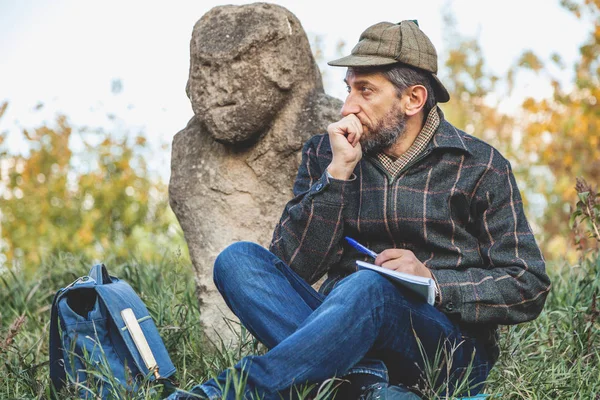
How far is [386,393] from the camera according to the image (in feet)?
8.24

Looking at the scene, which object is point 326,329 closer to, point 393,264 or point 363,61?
point 393,264

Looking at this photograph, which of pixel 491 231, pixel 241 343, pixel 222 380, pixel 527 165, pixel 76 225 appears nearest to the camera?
pixel 222 380

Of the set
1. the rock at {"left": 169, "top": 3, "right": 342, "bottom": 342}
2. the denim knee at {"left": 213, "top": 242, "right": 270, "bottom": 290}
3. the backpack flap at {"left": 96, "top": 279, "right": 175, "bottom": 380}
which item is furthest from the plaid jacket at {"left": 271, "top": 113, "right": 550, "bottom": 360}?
the rock at {"left": 169, "top": 3, "right": 342, "bottom": 342}

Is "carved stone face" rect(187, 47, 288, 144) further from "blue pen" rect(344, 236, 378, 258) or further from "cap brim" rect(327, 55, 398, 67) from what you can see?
"blue pen" rect(344, 236, 378, 258)

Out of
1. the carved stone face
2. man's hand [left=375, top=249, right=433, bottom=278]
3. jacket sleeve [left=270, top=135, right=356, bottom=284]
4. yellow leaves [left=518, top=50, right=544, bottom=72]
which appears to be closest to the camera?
man's hand [left=375, top=249, right=433, bottom=278]

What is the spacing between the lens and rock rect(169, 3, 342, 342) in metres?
3.66

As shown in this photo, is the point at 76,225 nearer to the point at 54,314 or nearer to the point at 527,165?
the point at 54,314

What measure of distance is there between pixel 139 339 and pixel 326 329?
0.74 meters

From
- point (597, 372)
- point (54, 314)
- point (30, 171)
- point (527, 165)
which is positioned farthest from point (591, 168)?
point (54, 314)

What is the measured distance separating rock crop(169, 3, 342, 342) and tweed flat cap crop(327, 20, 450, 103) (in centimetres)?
72

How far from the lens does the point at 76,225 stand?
21.7 feet

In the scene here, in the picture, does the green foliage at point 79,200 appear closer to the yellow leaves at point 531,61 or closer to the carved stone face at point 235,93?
the carved stone face at point 235,93

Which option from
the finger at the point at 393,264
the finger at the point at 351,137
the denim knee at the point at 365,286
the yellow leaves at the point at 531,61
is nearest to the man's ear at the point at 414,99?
the finger at the point at 351,137

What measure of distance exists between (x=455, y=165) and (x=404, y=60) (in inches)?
17.7
